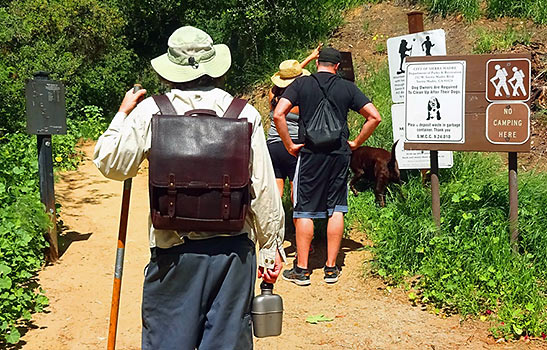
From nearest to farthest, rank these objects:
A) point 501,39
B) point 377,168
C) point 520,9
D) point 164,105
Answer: point 164,105, point 377,168, point 501,39, point 520,9

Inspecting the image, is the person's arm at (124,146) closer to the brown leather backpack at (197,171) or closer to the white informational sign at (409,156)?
the brown leather backpack at (197,171)

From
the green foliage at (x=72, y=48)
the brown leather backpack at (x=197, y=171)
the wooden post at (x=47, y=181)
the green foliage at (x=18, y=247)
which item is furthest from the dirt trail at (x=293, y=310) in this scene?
the green foliage at (x=72, y=48)

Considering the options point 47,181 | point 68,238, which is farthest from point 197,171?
point 68,238

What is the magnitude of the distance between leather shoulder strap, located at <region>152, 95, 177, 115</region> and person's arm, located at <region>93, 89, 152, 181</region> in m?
0.06

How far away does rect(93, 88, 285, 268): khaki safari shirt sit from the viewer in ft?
9.14

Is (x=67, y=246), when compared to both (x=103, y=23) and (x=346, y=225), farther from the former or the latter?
(x=103, y=23)

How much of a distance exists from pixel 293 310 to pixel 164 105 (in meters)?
2.74

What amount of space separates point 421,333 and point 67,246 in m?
3.60

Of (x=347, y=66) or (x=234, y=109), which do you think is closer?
(x=234, y=109)

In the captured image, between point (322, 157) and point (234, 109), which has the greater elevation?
point (234, 109)

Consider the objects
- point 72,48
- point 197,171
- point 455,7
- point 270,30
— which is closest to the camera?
point 197,171

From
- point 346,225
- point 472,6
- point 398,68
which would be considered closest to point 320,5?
point 472,6

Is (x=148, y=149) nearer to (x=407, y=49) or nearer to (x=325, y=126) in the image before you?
(x=325, y=126)

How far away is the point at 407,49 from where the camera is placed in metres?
6.88
